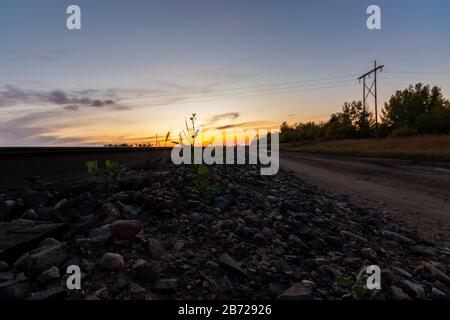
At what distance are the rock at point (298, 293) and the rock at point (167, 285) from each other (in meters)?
0.85

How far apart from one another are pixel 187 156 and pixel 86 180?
2720 mm

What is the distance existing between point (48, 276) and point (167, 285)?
98 cm

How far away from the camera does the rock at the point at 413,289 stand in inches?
124

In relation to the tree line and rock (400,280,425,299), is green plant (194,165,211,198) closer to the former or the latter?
rock (400,280,425,299)

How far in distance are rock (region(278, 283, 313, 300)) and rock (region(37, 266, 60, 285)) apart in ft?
6.04

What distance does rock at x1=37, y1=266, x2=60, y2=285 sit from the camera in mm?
2621

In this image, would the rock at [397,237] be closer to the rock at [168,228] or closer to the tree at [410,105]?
the rock at [168,228]

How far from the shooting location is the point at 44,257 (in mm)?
2863

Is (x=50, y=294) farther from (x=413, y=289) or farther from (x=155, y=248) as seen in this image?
(x=413, y=289)

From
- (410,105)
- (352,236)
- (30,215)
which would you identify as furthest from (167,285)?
(410,105)

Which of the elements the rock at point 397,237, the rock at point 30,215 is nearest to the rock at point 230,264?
the rock at point 30,215

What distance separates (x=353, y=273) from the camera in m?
3.39
